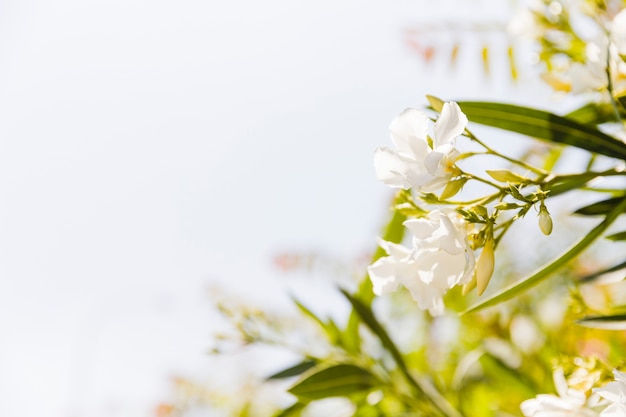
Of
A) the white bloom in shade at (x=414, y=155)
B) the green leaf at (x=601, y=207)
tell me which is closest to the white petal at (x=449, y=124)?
the white bloom in shade at (x=414, y=155)

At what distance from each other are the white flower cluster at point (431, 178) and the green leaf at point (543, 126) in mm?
195

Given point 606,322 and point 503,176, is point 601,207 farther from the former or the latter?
point 503,176

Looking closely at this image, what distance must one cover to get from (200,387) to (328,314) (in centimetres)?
129

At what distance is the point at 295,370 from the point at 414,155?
23.8 inches

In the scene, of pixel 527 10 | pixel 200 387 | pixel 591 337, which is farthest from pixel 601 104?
pixel 200 387

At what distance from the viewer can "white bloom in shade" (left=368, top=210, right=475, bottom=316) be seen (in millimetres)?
552

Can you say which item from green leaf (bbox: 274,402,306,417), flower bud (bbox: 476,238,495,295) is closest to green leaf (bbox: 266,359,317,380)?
green leaf (bbox: 274,402,306,417)

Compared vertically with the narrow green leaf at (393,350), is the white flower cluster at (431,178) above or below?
above

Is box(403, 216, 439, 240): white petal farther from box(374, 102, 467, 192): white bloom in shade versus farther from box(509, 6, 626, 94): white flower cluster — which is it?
box(509, 6, 626, 94): white flower cluster

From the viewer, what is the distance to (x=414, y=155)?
58 cm

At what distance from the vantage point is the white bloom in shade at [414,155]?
1.82ft

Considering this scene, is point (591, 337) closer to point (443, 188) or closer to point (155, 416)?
point (443, 188)

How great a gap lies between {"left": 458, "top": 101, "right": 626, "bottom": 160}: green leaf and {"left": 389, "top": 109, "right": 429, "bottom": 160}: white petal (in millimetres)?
206

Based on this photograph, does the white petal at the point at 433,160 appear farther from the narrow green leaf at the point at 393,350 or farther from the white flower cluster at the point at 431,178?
the narrow green leaf at the point at 393,350
